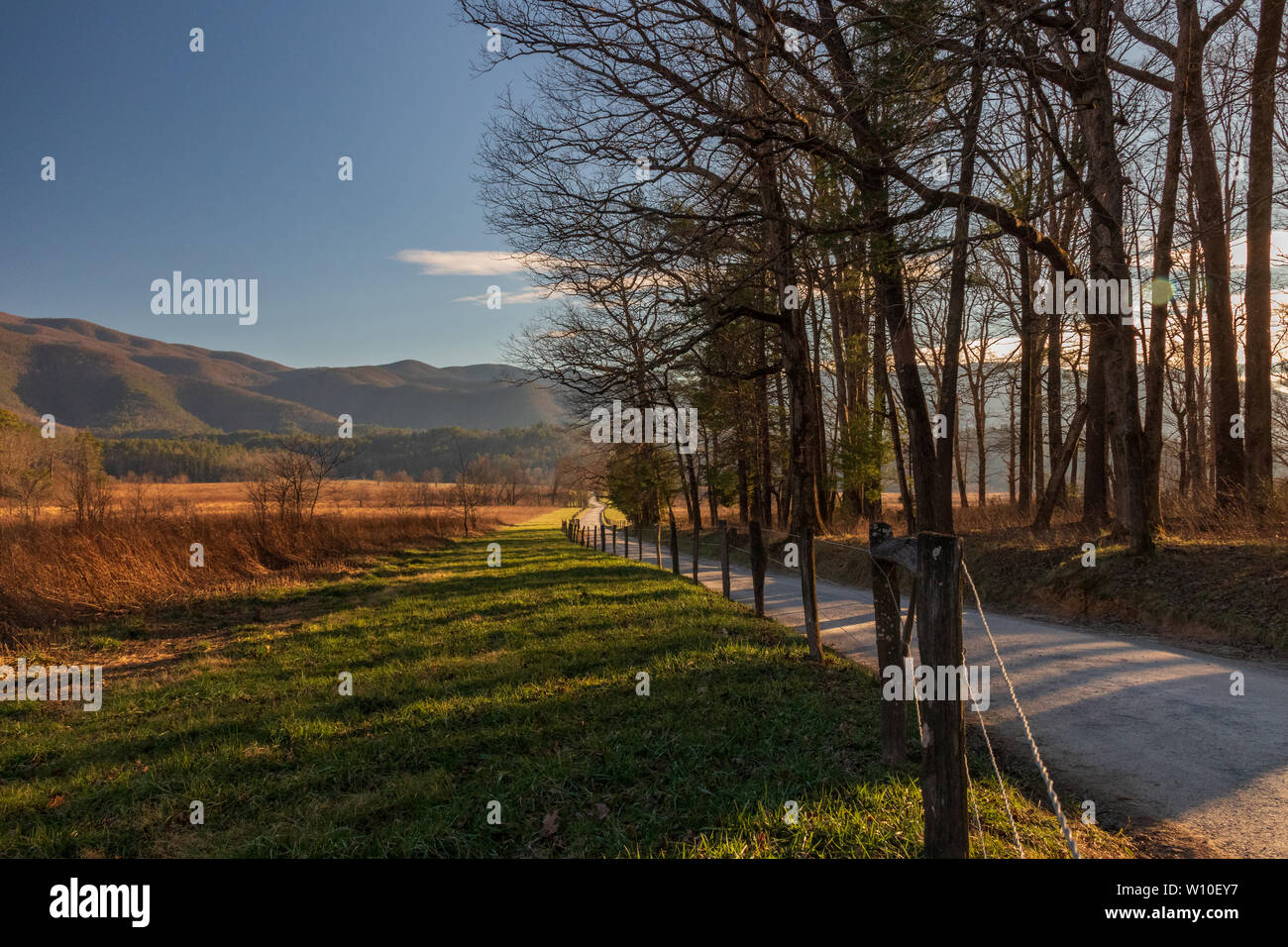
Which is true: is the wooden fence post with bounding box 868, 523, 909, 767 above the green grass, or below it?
above

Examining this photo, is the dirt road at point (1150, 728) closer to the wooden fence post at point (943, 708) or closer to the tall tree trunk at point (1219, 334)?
the wooden fence post at point (943, 708)

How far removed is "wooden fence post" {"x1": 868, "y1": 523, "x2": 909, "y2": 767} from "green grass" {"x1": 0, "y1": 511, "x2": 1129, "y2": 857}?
190 mm

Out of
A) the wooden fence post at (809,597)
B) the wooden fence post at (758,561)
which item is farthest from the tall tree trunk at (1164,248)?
the wooden fence post at (809,597)

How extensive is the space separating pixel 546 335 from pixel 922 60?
1516 centimetres

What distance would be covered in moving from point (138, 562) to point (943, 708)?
14.5 m

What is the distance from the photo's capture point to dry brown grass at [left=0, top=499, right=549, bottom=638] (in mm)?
10430

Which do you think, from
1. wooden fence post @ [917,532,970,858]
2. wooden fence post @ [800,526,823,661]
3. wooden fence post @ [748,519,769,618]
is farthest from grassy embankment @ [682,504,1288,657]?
wooden fence post @ [917,532,970,858]

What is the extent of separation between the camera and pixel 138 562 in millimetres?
12453

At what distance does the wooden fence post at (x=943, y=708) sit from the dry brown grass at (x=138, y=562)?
12.1m

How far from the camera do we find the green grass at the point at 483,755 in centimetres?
370

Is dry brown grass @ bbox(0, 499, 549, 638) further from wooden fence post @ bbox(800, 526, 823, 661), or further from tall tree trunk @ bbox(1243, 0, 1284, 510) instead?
tall tree trunk @ bbox(1243, 0, 1284, 510)

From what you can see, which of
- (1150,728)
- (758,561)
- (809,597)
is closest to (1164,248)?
(758,561)
